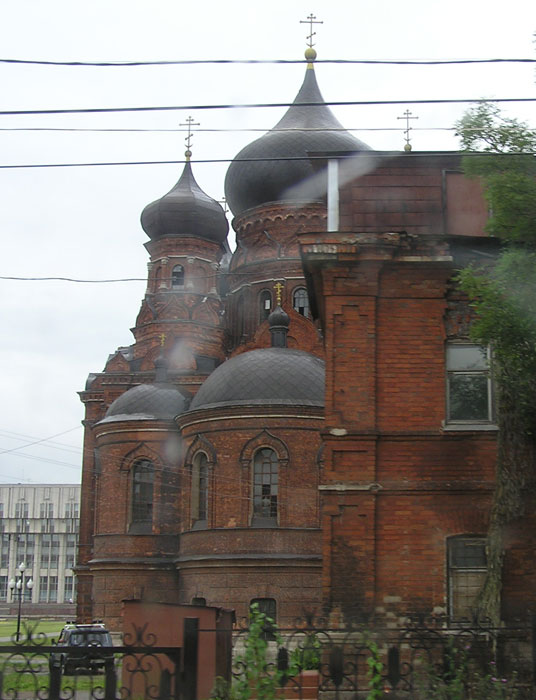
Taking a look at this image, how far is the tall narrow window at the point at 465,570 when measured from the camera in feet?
51.7

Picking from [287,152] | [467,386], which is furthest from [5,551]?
[467,386]

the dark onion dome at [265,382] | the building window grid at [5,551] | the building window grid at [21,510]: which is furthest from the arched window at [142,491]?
the building window grid at [21,510]

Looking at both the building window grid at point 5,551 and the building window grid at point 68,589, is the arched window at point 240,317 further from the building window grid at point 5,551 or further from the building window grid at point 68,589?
the building window grid at point 5,551

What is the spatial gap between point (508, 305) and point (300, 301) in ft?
90.8

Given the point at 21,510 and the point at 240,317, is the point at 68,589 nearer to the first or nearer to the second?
the point at 21,510

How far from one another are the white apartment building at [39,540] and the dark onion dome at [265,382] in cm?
6677

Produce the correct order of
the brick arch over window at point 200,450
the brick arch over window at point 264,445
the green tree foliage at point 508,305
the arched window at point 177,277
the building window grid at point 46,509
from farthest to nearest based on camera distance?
the building window grid at point 46,509 → the arched window at point 177,277 → the brick arch over window at point 200,450 → the brick arch over window at point 264,445 → the green tree foliage at point 508,305

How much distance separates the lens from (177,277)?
4481cm

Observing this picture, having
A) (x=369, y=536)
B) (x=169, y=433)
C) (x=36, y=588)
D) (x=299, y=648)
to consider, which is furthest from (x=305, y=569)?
(x=36, y=588)

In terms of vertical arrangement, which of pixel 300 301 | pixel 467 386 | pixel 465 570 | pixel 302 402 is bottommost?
pixel 465 570

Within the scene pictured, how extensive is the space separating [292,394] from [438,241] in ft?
51.2

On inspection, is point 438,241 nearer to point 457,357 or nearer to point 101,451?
point 457,357

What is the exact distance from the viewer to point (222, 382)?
32.6 m

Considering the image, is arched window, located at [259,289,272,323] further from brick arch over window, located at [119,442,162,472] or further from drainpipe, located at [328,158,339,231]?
drainpipe, located at [328,158,339,231]
